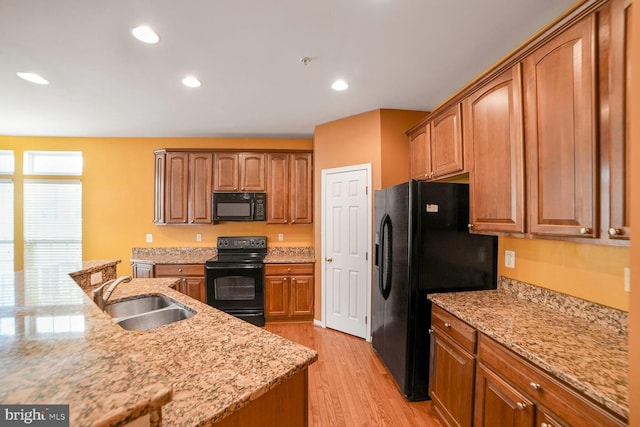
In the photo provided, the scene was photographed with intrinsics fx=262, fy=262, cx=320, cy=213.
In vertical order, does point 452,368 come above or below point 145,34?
below

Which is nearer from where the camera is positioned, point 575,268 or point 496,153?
point 575,268

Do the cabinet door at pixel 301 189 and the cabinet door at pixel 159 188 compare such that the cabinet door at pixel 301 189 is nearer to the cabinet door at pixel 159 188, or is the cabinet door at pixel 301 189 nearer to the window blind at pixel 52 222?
the cabinet door at pixel 159 188

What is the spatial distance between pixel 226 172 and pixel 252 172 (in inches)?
14.6

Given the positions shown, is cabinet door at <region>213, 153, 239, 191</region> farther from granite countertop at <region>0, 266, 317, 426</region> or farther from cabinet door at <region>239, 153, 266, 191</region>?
granite countertop at <region>0, 266, 317, 426</region>

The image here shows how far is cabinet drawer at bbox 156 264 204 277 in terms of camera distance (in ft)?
11.1

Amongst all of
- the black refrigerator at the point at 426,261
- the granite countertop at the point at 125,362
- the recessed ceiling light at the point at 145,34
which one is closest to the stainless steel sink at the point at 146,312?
the granite countertop at the point at 125,362

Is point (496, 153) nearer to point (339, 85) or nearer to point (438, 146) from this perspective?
point (438, 146)

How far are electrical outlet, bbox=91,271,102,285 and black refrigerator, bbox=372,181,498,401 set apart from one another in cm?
236

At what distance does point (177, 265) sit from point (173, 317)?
6.48 ft

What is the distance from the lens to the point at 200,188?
3721 mm

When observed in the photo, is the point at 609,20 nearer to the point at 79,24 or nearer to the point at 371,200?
the point at 371,200

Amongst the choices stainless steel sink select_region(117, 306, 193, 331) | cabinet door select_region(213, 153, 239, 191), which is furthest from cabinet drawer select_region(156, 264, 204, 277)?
stainless steel sink select_region(117, 306, 193, 331)

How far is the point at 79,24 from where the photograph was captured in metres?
1.63

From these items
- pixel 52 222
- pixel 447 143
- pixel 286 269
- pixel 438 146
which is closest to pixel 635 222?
pixel 447 143
